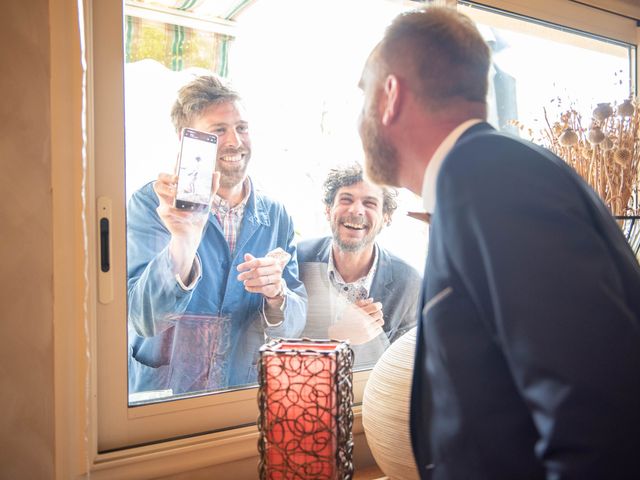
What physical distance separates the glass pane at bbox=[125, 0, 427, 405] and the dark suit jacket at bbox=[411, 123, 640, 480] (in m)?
0.69

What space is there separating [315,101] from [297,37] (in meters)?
0.17

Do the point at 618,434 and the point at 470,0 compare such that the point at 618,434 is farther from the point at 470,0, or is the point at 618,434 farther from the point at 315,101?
the point at 470,0

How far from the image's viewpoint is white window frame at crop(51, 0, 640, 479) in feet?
3.50

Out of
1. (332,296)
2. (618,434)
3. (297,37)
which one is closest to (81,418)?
(332,296)

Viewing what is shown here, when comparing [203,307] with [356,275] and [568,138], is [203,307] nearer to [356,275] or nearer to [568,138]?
[356,275]

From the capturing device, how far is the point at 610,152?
5.46 feet

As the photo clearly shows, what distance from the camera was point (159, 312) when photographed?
1290 millimetres

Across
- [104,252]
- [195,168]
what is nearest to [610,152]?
[195,168]

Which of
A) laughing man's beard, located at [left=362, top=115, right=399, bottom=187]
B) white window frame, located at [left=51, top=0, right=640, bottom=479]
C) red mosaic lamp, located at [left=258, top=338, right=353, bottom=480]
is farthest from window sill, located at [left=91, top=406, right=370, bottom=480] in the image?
laughing man's beard, located at [left=362, top=115, right=399, bottom=187]

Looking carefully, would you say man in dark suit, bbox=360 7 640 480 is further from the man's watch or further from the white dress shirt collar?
the man's watch

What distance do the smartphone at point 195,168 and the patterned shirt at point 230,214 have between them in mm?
34

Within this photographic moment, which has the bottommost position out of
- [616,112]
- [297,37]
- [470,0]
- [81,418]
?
[81,418]

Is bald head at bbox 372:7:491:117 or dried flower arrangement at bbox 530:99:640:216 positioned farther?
dried flower arrangement at bbox 530:99:640:216

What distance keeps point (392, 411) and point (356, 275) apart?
0.51 meters
